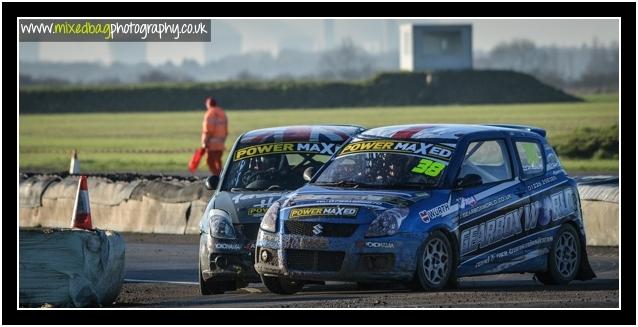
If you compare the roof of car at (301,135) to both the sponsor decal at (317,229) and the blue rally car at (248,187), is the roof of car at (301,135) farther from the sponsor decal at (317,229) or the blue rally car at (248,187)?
the sponsor decal at (317,229)

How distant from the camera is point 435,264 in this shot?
12.0 m

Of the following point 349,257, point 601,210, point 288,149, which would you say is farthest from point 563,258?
point 601,210

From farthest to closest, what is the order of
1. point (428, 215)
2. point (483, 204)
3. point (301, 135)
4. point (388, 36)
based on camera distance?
point (388, 36), point (301, 135), point (483, 204), point (428, 215)

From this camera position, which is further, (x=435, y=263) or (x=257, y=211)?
(x=257, y=211)

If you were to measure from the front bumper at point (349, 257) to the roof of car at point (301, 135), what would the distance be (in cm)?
249

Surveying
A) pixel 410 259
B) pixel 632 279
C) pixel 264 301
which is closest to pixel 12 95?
pixel 264 301

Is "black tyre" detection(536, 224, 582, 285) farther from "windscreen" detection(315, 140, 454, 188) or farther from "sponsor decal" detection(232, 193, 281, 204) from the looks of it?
"sponsor decal" detection(232, 193, 281, 204)

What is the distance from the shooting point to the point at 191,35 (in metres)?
20.6

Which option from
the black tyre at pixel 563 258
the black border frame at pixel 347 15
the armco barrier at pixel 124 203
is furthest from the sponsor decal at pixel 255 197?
the armco barrier at pixel 124 203

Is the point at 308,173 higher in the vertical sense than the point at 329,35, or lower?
lower

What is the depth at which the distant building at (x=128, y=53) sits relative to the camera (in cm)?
17818

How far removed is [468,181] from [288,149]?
2.50 meters

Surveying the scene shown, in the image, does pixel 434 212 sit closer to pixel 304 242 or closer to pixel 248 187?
pixel 304 242

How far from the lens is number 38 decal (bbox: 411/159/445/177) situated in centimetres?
1245
